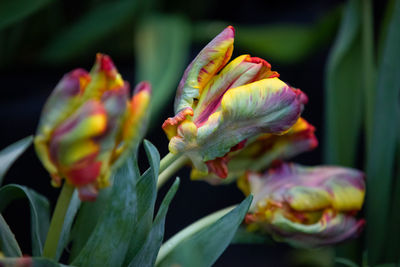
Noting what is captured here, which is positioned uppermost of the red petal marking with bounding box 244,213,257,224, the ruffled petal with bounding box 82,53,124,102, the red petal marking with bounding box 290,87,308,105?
the ruffled petal with bounding box 82,53,124,102

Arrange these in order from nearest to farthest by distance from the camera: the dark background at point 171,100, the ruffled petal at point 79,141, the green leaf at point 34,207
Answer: the ruffled petal at point 79,141, the green leaf at point 34,207, the dark background at point 171,100

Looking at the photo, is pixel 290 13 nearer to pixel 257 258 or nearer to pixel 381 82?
pixel 257 258

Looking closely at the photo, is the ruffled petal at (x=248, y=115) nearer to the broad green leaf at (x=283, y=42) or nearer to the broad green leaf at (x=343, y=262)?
the broad green leaf at (x=343, y=262)

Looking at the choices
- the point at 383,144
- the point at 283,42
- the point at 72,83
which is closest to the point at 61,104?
the point at 72,83

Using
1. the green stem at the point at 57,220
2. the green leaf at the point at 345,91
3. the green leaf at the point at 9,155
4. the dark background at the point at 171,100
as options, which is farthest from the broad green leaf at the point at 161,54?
the green stem at the point at 57,220

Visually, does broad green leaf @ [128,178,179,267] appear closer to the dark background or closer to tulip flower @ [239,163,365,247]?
tulip flower @ [239,163,365,247]

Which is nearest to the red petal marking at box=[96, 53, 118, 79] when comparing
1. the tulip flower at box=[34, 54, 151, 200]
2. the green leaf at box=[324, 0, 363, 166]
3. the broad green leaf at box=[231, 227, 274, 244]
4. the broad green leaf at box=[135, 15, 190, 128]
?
the tulip flower at box=[34, 54, 151, 200]
